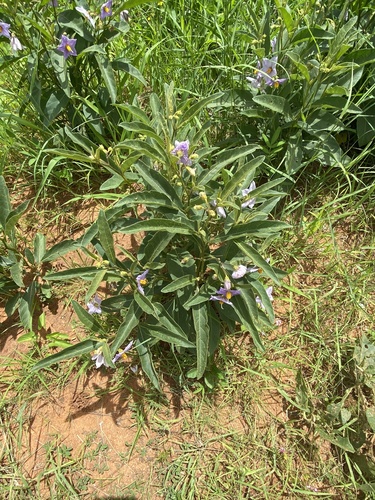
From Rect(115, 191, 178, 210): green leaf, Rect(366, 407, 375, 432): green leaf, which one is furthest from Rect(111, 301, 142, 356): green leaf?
Rect(366, 407, 375, 432): green leaf

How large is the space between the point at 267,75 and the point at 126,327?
55.6 inches

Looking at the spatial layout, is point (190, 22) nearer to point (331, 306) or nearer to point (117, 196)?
point (117, 196)

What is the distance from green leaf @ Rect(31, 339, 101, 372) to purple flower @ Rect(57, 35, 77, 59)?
1421 millimetres

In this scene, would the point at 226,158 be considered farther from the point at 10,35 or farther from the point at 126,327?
the point at 10,35

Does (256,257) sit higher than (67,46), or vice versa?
(67,46)

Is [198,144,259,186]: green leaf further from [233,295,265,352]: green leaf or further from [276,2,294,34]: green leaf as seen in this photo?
[276,2,294,34]: green leaf

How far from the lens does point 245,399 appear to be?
1.97m

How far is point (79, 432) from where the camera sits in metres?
1.93

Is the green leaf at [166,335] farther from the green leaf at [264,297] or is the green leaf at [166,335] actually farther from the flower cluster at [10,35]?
the flower cluster at [10,35]

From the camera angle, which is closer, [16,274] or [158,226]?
[158,226]

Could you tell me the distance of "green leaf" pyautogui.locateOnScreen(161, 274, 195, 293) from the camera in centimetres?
158

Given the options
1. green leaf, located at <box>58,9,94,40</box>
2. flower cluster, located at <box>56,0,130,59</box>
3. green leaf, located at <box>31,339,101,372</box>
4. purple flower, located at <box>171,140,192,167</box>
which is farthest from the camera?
green leaf, located at <box>58,9,94,40</box>

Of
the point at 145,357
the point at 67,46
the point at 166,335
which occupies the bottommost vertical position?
the point at 145,357

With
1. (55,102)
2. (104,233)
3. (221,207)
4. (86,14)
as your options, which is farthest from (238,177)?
(55,102)
